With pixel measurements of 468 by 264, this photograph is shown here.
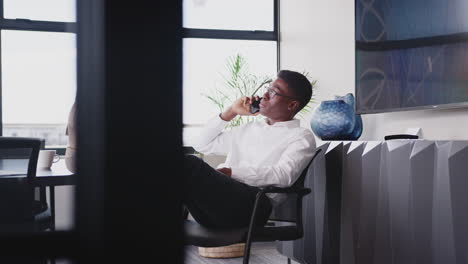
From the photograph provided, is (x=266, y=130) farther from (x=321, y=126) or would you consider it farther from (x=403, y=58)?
(x=403, y=58)

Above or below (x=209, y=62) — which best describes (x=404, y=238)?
below

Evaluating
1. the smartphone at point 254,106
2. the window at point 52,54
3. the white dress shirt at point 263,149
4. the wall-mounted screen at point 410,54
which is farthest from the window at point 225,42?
the window at point 52,54

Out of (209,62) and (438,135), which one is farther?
(209,62)

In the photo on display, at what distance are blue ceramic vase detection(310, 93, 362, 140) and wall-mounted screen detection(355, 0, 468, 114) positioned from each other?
5.6 inches

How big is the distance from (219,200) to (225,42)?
286 cm

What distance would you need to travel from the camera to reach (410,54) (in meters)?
2.66

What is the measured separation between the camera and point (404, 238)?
2244 mm

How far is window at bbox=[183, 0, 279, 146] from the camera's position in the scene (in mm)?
4566

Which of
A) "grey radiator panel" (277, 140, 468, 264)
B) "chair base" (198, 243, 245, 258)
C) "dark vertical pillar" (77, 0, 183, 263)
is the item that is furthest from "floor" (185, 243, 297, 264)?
"dark vertical pillar" (77, 0, 183, 263)

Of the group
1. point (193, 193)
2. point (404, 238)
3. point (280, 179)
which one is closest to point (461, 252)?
point (404, 238)

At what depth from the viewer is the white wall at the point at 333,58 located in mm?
2662

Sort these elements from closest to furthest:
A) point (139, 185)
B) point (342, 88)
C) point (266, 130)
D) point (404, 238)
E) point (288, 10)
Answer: point (139, 185) → point (404, 238) → point (266, 130) → point (342, 88) → point (288, 10)

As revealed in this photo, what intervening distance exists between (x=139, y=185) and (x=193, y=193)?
5.61ft

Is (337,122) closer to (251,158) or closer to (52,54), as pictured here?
(251,158)
